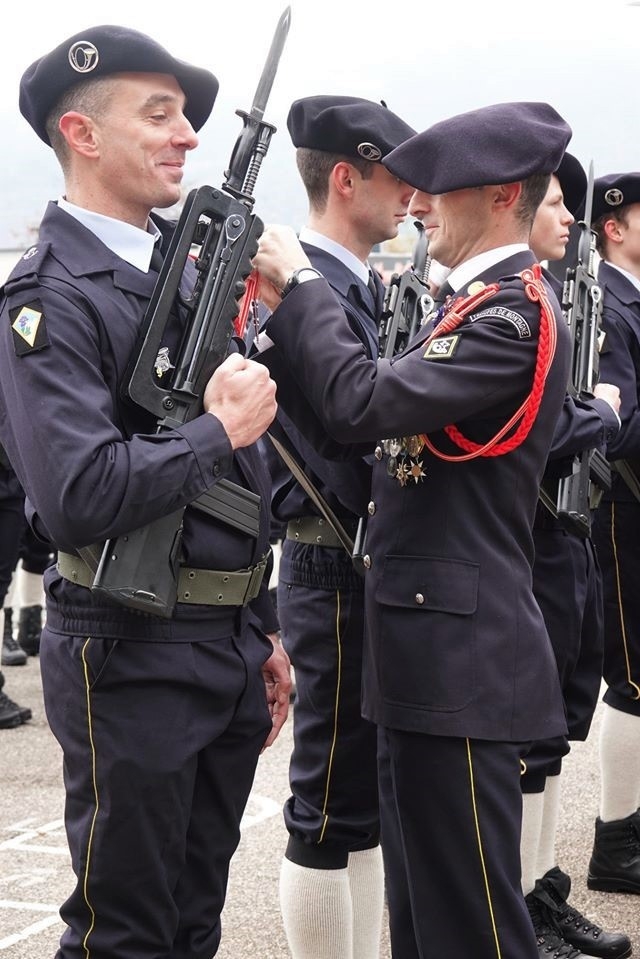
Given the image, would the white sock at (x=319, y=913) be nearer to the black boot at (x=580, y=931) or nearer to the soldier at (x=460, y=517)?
the soldier at (x=460, y=517)

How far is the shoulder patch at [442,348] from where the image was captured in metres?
2.48

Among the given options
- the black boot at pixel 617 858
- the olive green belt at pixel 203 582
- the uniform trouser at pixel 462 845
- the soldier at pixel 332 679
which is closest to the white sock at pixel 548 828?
the black boot at pixel 617 858

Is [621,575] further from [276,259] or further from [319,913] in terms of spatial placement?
[276,259]

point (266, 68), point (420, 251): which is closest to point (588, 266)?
point (420, 251)

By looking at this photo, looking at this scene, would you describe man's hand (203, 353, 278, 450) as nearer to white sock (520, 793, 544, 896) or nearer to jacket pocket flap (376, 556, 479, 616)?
jacket pocket flap (376, 556, 479, 616)

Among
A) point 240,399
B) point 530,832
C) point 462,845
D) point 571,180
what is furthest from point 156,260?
point 530,832

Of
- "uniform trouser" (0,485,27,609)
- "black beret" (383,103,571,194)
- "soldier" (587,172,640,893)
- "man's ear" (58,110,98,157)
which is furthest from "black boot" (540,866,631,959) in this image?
"uniform trouser" (0,485,27,609)

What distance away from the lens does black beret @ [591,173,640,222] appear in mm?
4477

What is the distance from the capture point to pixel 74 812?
96.4 inches

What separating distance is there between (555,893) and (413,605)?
1648 mm

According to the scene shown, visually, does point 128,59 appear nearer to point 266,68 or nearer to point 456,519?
point 266,68

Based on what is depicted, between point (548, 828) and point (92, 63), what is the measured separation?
2495 millimetres

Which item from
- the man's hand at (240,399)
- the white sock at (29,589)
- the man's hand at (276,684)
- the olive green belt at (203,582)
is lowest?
the white sock at (29,589)

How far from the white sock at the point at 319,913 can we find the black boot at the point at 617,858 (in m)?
1.32
